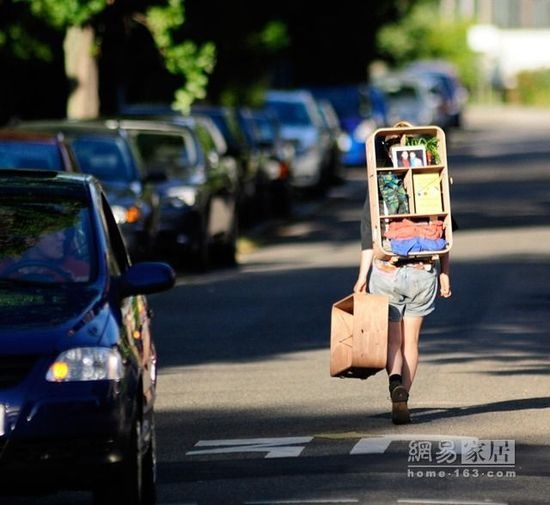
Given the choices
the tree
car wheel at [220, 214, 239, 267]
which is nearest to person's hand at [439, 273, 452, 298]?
car wheel at [220, 214, 239, 267]

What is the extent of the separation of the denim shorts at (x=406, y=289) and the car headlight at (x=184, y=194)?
37.5 feet

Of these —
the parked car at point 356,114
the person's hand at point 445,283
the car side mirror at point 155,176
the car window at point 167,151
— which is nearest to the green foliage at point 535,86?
the parked car at point 356,114

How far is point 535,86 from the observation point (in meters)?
93.4

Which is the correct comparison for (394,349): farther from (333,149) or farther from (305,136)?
(333,149)

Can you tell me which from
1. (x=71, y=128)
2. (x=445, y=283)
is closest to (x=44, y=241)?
(x=445, y=283)

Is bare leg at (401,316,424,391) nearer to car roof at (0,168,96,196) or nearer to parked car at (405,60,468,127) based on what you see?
car roof at (0,168,96,196)

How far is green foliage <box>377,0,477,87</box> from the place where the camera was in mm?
72812

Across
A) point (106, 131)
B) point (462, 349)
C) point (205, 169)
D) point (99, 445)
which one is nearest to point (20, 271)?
point (99, 445)

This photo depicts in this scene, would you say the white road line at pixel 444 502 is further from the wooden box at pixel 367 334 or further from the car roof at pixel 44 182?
the wooden box at pixel 367 334

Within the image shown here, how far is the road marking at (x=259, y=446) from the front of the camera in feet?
34.4

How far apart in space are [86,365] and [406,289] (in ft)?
11.8

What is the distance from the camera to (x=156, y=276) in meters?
9.02

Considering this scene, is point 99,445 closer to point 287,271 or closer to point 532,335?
point 532,335

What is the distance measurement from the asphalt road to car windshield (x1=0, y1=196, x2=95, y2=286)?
1.08m
